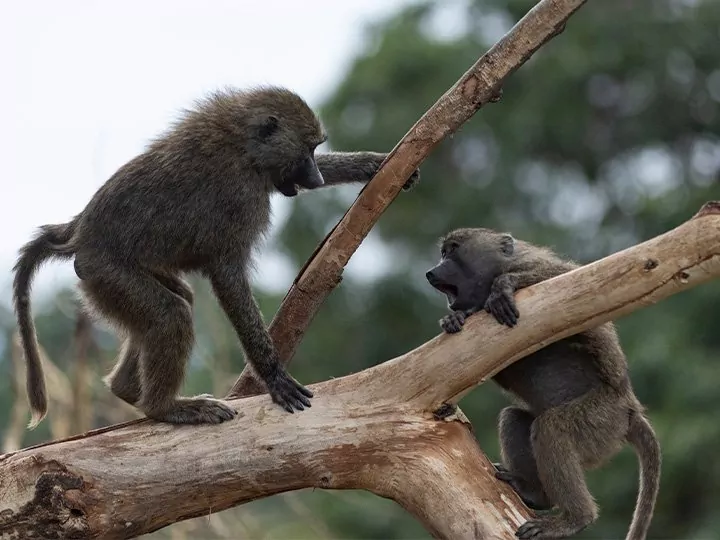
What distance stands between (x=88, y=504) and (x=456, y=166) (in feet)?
34.4

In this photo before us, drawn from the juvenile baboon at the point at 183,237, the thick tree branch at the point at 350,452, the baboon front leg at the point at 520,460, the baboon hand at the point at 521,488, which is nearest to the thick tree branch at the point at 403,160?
the juvenile baboon at the point at 183,237

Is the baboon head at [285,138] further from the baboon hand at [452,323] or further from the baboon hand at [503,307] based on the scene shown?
the baboon hand at [503,307]

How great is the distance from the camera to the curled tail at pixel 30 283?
5527mm

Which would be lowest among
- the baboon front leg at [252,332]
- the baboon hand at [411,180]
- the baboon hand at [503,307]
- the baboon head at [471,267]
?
the baboon front leg at [252,332]

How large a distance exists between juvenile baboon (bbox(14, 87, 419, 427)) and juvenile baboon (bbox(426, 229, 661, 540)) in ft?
2.18

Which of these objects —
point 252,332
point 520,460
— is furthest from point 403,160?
point 520,460

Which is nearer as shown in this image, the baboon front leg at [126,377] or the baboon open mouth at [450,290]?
the baboon open mouth at [450,290]

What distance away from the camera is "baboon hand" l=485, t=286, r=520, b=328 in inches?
195

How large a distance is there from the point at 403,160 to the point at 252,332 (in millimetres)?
1215

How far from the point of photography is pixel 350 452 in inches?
197

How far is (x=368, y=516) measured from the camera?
12570 mm

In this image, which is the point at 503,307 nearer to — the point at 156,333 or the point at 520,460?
the point at 520,460

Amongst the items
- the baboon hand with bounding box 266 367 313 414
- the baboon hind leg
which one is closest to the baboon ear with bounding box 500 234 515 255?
the baboon hand with bounding box 266 367 313 414

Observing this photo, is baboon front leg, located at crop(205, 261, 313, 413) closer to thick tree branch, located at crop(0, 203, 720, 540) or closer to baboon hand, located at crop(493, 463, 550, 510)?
thick tree branch, located at crop(0, 203, 720, 540)
